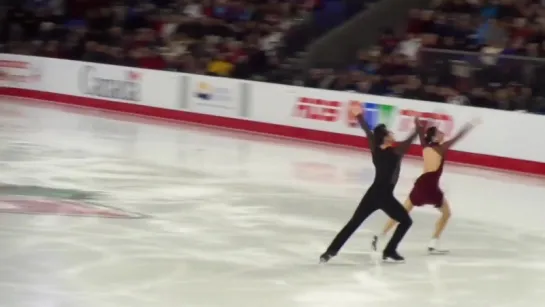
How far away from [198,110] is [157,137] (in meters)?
2.49

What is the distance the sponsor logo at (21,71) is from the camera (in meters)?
22.8

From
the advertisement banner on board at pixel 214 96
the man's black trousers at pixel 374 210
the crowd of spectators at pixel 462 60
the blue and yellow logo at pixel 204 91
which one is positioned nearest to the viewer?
the man's black trousers at pixel 374 210

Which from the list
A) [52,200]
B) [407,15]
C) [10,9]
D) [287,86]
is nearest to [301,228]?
[52,200]

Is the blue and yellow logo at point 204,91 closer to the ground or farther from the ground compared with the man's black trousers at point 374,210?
farther from the ground

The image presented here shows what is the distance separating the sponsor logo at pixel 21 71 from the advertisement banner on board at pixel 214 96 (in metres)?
4.80

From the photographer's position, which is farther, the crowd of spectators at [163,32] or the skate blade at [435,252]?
the crowd of spectators at [163,32]

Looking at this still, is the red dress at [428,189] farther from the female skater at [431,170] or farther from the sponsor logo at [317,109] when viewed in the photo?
the sponsor logo at [317,109]

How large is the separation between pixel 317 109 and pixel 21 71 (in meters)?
8.56

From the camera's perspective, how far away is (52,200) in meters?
10.8

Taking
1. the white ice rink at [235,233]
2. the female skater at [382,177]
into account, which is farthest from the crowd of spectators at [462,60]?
the female skater at [382,177]

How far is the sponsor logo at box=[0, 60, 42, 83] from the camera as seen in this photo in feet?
74.6

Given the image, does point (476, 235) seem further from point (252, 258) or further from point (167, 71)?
point (167, 71)

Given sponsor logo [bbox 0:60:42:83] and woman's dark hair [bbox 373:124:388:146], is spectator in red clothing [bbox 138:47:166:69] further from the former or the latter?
woman's dark hair [bbox 373:124:388:146]

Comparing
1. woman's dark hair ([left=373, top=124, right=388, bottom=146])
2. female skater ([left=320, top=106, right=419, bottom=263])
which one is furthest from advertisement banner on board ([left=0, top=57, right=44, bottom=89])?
woman's dark hair ([left=373, top=124, right=388, bottom=146])
